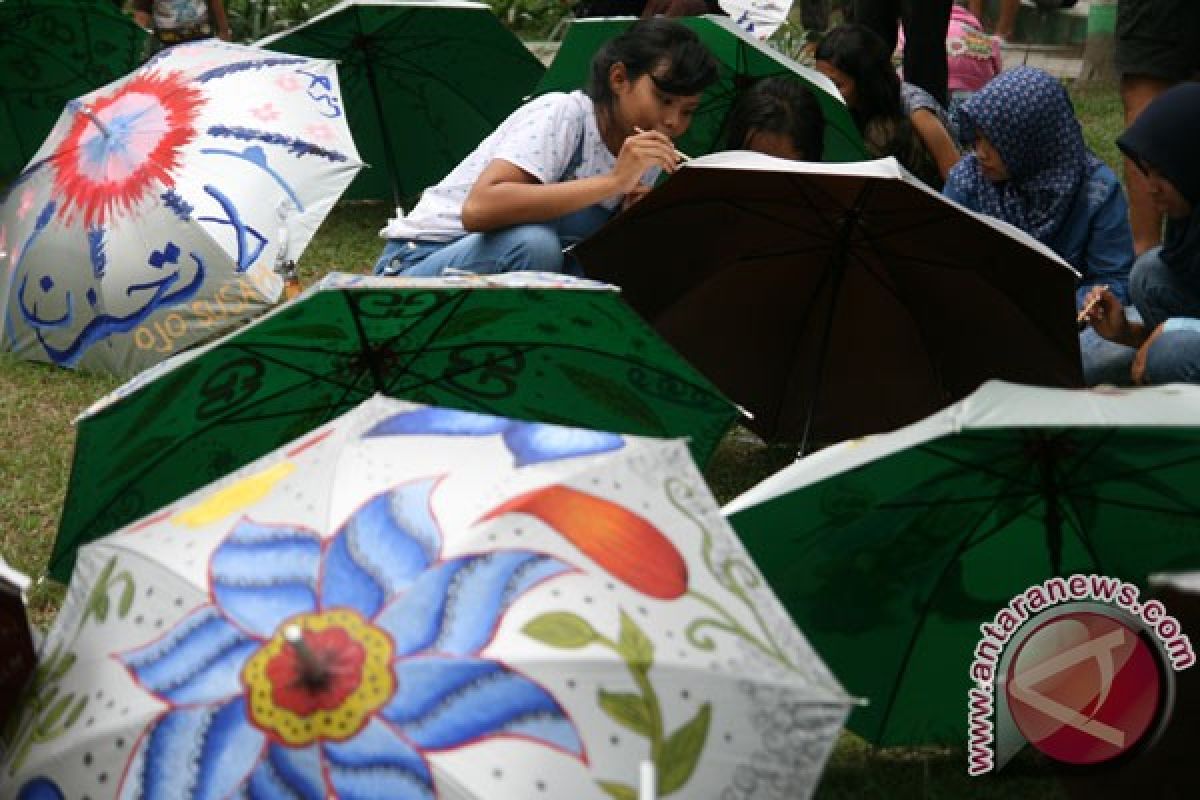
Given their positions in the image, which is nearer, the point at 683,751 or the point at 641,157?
the point at 683,751

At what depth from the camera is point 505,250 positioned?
4859 mm

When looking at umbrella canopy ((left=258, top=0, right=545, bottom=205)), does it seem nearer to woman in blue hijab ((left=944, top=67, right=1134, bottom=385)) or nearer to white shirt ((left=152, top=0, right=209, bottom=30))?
white shirt ((left=152, top=0, right=209, bottom=30))

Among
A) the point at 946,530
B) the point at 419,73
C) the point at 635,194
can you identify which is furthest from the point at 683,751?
the point at 419,73

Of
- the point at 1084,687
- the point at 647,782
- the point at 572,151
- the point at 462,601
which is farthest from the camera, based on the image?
the point at 572,151

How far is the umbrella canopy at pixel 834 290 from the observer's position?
4219 millimetres

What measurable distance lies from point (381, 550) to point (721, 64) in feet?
12.7

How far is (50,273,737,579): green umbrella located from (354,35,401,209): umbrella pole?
3440 mm

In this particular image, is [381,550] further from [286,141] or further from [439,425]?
[286,141]

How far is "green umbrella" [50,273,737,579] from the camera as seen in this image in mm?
3469

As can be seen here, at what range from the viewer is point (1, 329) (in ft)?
19.4

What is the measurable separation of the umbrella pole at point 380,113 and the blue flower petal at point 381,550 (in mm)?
4570

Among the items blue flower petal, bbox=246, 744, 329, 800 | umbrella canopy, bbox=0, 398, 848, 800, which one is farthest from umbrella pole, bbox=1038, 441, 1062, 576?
blue flower petal, bbox=246, 744, 329, 800

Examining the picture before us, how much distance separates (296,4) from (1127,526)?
8.39 meters

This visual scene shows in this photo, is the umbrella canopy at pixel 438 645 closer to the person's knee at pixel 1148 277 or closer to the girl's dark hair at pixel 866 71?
the person's knee at pixel 1148 277
